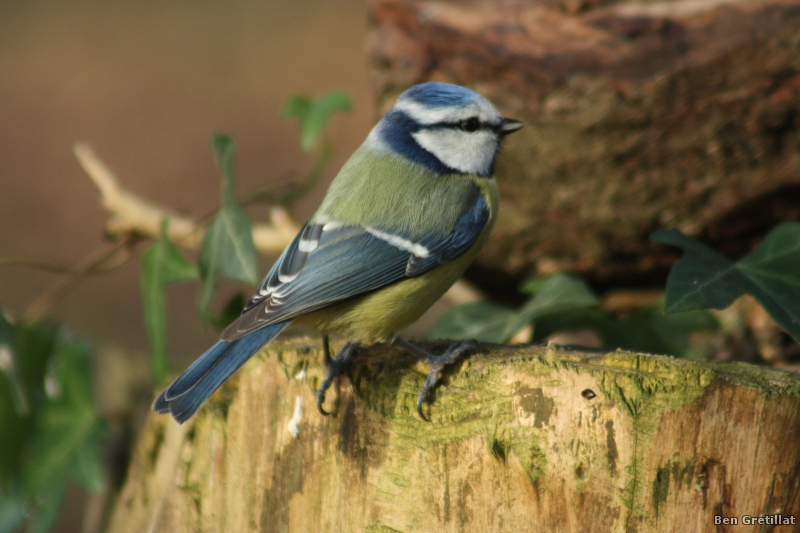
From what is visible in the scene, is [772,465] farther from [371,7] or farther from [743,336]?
[371,7]

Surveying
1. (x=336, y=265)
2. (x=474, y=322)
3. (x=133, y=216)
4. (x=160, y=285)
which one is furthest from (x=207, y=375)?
(x=133, y=216)

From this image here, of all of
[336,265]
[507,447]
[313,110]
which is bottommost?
[507,447]

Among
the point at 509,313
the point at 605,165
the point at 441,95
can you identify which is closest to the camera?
the point at 441,95

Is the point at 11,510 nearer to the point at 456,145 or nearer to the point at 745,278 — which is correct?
the point at 456,145

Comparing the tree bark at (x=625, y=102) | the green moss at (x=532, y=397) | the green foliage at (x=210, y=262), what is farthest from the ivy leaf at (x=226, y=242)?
the tree bark at (x=625, y=102)

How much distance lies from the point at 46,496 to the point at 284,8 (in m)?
5.42

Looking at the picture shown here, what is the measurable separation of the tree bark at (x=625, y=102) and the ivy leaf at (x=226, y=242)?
675 mm

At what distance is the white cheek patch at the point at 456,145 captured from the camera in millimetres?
1920

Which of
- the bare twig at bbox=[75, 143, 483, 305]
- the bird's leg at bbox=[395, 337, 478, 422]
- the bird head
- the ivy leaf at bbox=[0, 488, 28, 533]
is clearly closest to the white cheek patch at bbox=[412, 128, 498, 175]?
the bird head

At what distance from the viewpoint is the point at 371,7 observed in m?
2.35

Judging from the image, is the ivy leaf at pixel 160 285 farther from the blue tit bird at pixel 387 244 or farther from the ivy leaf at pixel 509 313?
the ivy leaf at pixel 509 313

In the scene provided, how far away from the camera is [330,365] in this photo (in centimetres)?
156

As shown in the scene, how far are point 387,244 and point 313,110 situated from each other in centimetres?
107

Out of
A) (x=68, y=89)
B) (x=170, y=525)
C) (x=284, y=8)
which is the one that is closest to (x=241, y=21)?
(x=284, y=8)
